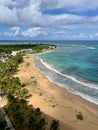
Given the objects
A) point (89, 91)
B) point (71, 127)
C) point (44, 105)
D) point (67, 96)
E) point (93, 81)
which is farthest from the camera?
point (93, 81)

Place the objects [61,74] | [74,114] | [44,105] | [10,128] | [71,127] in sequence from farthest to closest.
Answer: [61,74], [44,105], [74,114], [71,127], [10,128]

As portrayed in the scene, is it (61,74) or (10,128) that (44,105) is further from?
(61,74)

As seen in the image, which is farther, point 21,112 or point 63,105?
point 63,105

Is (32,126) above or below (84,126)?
above

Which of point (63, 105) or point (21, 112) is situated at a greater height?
point (21, 112)

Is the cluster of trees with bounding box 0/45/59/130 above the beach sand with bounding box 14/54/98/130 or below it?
above

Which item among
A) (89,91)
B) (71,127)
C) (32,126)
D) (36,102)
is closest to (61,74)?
(89,91)

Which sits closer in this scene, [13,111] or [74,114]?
[13,111]

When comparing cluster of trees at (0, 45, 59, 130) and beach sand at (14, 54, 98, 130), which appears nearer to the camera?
cluster of trees at (0, 45, 59, 130)
